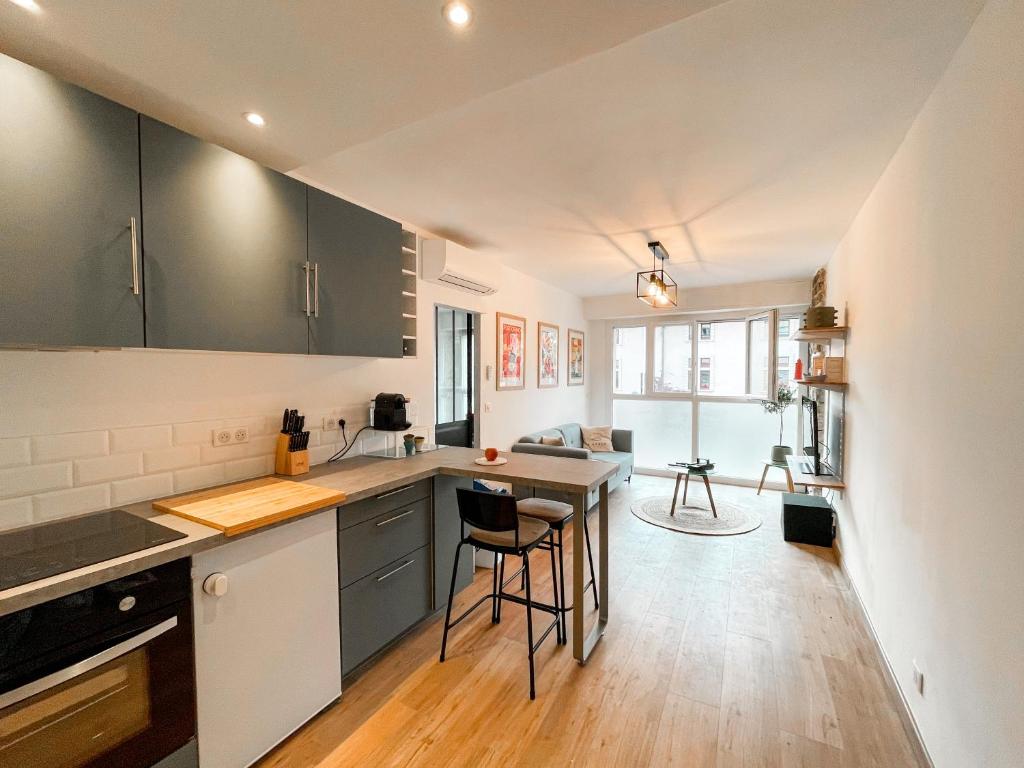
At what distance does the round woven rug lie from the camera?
4.07m

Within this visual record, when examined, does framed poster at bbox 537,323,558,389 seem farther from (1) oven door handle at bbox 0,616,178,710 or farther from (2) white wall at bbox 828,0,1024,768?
(1) oven door handle at bbox 0,616,178,710

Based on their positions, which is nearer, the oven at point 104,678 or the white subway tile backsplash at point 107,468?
the oven at point 104,678

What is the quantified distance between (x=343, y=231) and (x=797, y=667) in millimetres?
3237

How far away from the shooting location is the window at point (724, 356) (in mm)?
5766

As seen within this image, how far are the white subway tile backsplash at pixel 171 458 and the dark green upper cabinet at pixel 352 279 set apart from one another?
0.69 m

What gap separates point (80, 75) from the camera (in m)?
1.46

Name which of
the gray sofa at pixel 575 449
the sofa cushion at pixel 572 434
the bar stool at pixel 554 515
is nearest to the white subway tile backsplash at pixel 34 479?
the bar stool at pixel 554 515

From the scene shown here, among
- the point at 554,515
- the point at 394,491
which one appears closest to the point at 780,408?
the point at 554,515

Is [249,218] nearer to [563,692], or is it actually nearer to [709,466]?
[563,692]

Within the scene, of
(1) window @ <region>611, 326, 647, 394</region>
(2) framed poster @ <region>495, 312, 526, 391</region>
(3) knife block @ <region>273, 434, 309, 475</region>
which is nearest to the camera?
(3) knife block @ <region>273, 434, 309, 475</region>

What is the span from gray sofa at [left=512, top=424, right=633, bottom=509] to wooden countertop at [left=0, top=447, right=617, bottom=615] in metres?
1.30

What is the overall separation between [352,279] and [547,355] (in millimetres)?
3280

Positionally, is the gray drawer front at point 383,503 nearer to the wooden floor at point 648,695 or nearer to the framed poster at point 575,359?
the wooden floor at point 648,695

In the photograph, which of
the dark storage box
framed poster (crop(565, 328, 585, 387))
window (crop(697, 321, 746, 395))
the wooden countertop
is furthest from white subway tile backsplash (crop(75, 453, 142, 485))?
window (crop(697, 321, 746, 395))
